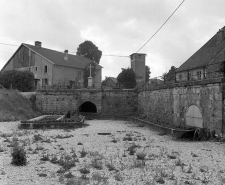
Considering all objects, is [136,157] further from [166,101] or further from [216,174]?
[166,101]

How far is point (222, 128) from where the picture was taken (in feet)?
39.1

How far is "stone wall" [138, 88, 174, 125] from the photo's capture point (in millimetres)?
18344

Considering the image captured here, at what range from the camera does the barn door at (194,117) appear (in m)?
14.1

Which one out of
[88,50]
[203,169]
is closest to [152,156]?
[203,169]

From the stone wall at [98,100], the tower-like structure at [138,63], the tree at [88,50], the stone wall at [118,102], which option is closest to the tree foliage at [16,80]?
the stone wall at [98,100]

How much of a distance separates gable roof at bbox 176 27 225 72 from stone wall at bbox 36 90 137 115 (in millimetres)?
8438

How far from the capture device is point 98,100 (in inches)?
1086

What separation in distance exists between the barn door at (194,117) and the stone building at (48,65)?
66.4 ft

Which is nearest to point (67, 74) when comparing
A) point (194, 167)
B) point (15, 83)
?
point (15, 83)

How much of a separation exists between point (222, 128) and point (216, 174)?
18.2 ft

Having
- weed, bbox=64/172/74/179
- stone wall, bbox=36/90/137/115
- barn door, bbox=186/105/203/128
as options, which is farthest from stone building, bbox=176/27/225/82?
weed, bbox=64/172/74/179

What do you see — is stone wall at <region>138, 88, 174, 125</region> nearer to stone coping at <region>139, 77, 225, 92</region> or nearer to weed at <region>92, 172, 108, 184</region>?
stone coping at <region>139, 77, 225, 92</region>

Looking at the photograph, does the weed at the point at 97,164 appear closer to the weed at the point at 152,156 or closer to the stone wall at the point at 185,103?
the weed at the point at 152,156

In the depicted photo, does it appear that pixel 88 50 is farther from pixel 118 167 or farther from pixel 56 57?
pixel 118 167
